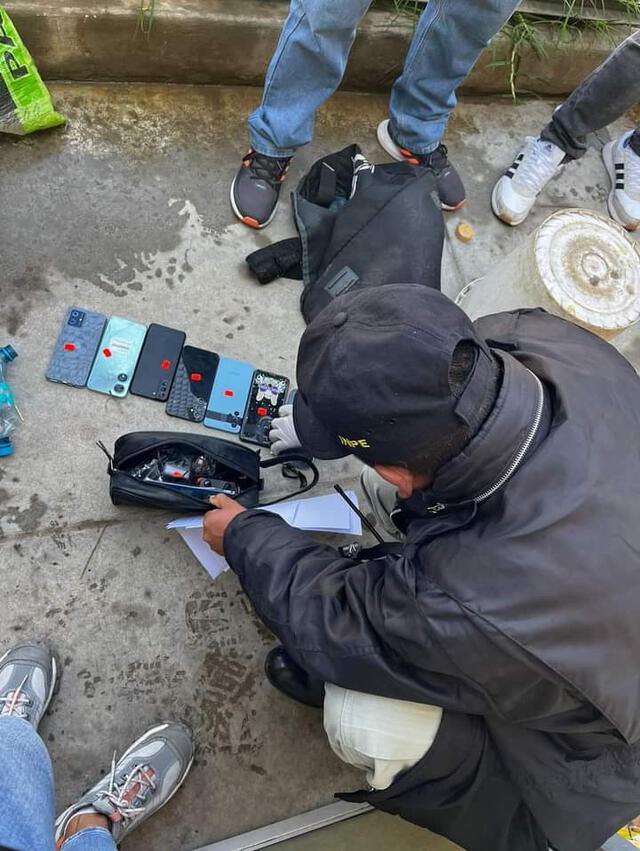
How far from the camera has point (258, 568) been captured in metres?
1.57

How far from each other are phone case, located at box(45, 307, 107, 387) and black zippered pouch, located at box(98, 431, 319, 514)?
1.02 feet

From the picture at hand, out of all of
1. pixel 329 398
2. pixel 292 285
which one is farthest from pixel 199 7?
pixel 329 398

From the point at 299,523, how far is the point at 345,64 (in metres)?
1.57

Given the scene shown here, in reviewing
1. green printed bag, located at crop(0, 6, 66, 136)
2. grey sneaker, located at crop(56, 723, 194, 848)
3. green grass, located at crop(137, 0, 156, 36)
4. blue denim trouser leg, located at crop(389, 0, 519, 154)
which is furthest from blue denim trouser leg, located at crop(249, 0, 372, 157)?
grey sneaker, located at crop(56, 723, 194, 848)

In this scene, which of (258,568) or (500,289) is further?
(500,289)

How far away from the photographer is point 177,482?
76.9 inches

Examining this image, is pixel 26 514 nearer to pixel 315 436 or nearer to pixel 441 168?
pixel 315 436

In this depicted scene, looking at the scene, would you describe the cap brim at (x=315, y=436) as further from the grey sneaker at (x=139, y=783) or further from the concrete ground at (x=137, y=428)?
the grey sneaker at (x=139, y=783)

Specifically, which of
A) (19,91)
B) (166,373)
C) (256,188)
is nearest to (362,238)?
(256,188)

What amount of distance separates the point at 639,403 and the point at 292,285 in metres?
1.40

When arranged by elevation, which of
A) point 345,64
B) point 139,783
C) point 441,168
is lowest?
point 139,783

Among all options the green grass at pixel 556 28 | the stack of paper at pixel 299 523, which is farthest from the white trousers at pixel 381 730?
the green grass at pixel 556 28

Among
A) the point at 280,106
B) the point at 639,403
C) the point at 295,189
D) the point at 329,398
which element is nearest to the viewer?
the point at 329,398

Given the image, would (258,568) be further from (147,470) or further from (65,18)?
(65,18)
